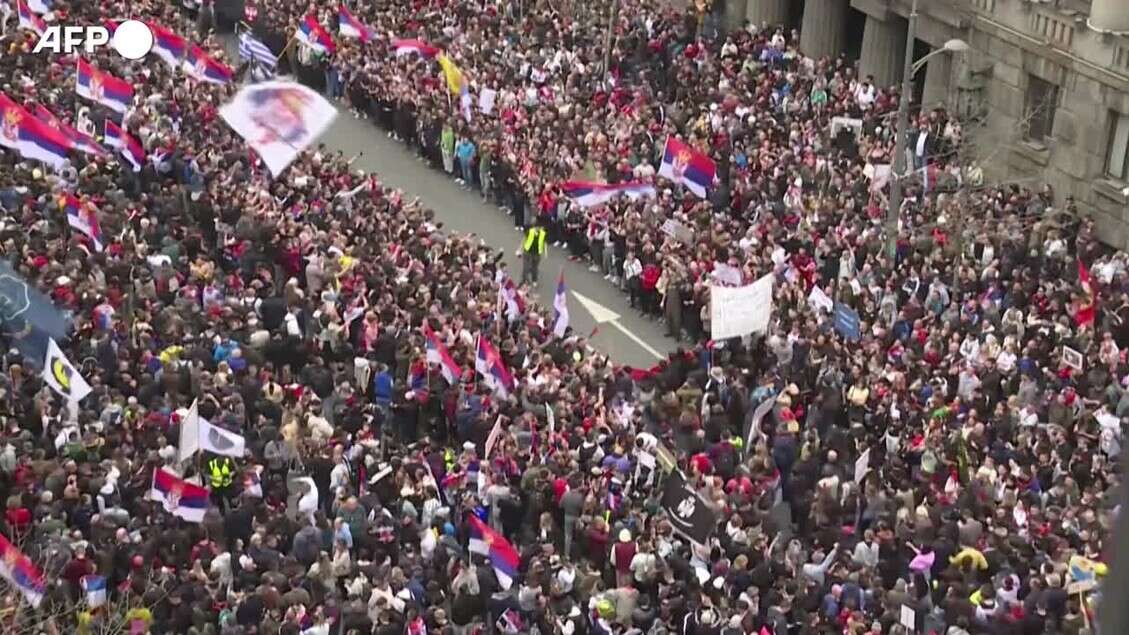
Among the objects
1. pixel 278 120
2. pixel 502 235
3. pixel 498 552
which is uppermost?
pixel 278 120

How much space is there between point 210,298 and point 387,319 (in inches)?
105

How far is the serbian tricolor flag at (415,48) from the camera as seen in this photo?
3975 cm

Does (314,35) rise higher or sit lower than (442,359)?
lower

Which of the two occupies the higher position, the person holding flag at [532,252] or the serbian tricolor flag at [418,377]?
the serbian tricolor flag at [418,377]

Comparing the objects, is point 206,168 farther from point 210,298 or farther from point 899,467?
point 899,467

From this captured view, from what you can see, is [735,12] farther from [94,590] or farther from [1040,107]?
[94,590]

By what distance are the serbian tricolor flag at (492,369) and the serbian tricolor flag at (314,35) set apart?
1536 cm

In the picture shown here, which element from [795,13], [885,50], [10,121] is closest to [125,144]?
[10,121]

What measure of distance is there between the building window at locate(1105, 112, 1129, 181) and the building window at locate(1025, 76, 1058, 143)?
1729mm

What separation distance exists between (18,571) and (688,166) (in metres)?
15.3

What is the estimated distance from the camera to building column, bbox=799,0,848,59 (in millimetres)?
42719

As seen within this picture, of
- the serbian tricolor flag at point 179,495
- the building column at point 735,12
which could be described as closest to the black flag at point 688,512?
the serbian tricolor flag at point 179,495

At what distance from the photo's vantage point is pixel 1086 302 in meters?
27.9

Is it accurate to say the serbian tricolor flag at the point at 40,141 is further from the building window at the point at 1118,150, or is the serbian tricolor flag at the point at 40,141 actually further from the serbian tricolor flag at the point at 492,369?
the building window at the point at 1118,150
